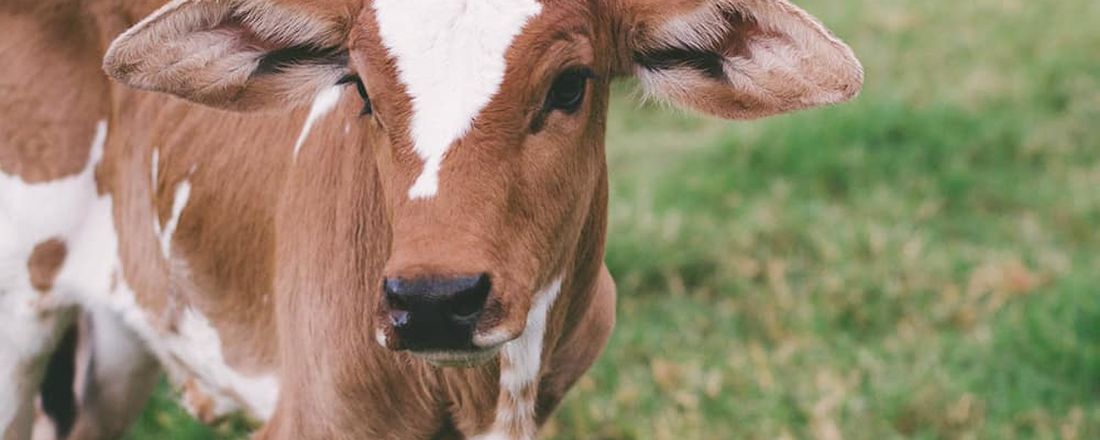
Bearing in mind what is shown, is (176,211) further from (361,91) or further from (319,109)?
(361,91)

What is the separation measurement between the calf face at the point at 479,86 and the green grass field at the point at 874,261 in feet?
0.94

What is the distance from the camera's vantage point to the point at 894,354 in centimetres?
529

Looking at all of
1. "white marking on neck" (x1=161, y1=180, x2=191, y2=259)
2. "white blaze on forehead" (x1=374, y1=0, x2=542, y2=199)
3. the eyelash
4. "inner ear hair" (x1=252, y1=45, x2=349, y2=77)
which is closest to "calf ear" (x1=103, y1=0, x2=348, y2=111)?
"inner ear hair" (x1=252, y1=45, x2=349, y2=77)

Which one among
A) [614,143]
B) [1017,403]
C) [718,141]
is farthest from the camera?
[614,143]

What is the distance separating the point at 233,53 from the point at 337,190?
0.39m

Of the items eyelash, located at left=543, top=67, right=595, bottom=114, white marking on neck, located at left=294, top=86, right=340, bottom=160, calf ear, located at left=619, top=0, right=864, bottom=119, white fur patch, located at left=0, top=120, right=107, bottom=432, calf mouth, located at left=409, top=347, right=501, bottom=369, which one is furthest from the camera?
white fur patch, located at left=0, top=120, right=107, bottom=432

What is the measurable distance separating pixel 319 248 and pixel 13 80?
3.22 feet

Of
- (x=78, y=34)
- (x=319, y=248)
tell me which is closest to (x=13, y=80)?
(x=78, y=34)

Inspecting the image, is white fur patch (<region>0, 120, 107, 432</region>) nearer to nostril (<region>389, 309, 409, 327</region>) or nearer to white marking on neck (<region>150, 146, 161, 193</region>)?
white marking on neck (<region>150, 146, 161, 193</region>)

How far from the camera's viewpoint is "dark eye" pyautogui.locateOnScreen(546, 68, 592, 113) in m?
2.97

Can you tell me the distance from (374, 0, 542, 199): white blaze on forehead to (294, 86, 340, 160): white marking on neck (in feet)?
2.37

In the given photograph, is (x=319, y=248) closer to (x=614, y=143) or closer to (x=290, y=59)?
(x=290, y=59)

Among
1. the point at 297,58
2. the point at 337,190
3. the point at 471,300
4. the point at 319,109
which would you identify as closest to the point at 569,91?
→ the point at 471,300

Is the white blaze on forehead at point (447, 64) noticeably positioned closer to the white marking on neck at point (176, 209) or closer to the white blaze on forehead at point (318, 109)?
the white blaze on forehead at point (318, 109)
